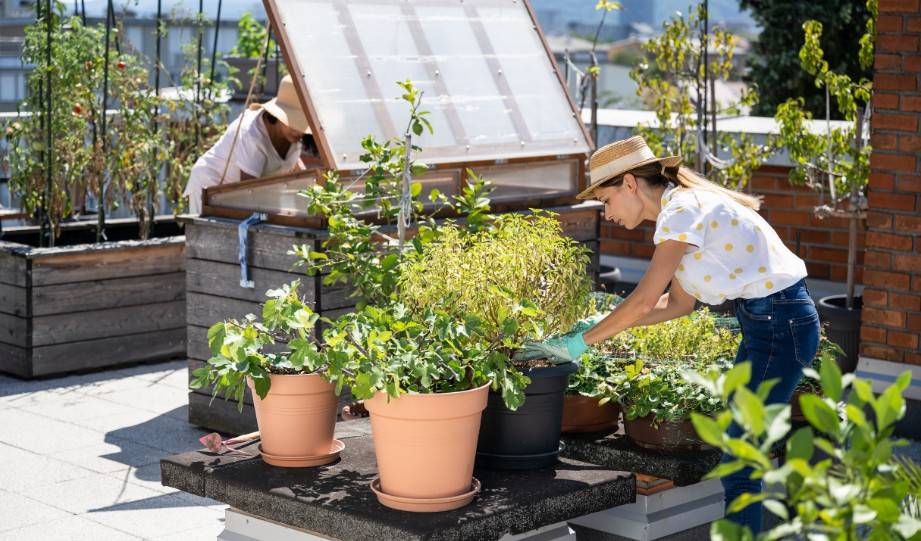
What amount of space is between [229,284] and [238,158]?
2.20ft

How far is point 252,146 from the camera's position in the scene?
603cm

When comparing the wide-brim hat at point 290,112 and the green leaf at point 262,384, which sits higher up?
the wide-brim hat at point 290,112

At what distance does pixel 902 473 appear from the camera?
2312mm

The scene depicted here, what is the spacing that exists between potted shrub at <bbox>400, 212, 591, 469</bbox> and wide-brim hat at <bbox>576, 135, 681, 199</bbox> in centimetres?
25

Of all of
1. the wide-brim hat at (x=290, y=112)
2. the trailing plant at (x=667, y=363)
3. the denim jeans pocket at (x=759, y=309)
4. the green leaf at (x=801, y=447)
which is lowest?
the trailing plant at (x=667, y=363)

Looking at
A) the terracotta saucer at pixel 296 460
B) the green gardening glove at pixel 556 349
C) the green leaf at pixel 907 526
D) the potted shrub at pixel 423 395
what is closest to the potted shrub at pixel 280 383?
the terracotta saucer at pixel 296 460

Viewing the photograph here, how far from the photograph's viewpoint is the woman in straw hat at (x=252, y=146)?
598cm

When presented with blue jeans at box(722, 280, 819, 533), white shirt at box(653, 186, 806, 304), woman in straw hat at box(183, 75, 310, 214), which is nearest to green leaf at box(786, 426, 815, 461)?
white shirt at box(653, 186, 806, 304)

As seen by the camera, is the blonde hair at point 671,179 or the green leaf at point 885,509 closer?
the green leaf at point 885,509

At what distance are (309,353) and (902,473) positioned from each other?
4.92 ft

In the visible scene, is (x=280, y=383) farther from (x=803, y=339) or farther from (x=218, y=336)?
(x=803, y=339)

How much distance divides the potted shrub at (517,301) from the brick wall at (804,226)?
14.4ft

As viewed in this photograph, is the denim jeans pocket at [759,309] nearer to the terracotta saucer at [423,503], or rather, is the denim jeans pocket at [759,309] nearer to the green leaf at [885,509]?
the terracotta saucer at [423,503]

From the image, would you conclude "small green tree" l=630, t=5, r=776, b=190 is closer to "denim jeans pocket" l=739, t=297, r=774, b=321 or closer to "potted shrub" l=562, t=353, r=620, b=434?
"potted shrub" l=562, t=353, r=620, b=434
